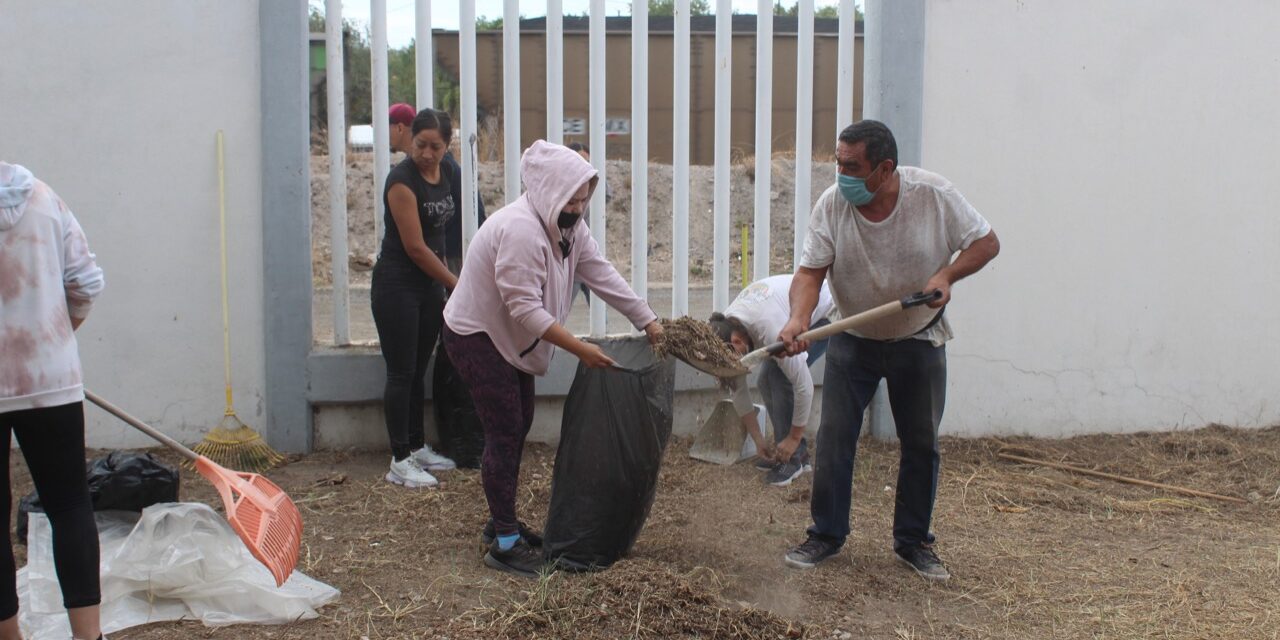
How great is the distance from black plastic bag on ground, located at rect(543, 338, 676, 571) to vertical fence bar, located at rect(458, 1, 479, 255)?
74.1 inches

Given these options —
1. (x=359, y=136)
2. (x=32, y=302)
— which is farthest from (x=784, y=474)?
(x=359, y=136)

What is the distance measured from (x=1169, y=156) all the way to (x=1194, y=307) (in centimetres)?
84

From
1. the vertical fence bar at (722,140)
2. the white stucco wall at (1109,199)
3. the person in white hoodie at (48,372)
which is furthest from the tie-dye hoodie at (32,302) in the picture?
the white stucco wall at (1109,199)

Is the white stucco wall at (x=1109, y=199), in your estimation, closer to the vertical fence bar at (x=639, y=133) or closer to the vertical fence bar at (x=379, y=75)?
the vertical fence bar at (x=639, y=133)

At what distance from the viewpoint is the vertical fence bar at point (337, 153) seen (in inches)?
206

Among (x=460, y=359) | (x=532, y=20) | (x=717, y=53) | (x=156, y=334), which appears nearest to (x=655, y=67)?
(x=532, y=20)

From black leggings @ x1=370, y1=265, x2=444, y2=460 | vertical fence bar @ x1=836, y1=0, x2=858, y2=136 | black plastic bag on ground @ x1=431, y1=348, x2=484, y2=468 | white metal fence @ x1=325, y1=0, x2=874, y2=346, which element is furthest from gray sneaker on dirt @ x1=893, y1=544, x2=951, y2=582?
vertical fence bar @ x1=836, y1=0, x2=858, y2=136

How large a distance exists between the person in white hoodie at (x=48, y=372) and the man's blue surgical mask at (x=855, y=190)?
2.21 meters

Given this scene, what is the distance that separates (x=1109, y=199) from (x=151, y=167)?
187 inches

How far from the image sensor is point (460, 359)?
386cm

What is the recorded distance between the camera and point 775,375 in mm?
5141

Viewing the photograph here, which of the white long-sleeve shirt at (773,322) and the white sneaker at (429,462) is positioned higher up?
the white long-sleeve shirt at (773,322)

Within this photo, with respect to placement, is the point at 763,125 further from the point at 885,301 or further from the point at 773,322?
the point at 885,301

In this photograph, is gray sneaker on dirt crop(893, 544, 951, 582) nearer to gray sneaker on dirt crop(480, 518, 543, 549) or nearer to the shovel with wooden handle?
the shovel with wooden handle
